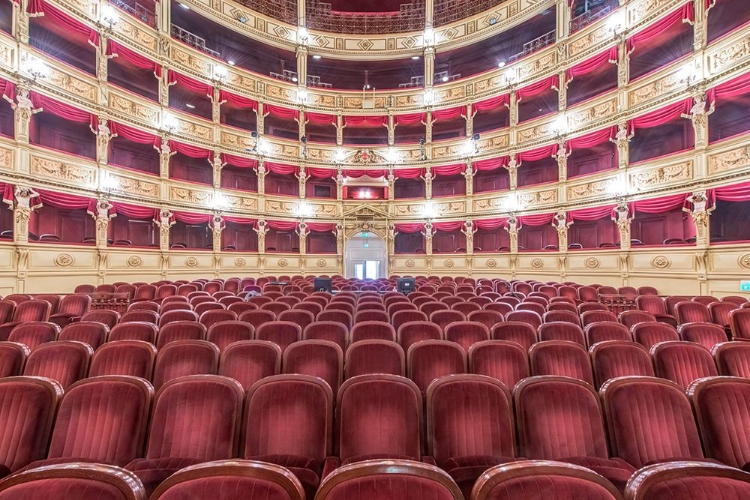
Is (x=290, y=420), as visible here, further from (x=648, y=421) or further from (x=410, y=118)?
(x=410, y=118)

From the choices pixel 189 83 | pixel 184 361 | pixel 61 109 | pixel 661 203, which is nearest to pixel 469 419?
pixel 184 361

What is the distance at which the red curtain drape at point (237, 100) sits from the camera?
13.4 meters

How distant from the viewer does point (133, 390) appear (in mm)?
2061

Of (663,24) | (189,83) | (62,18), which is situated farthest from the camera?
(189,83)

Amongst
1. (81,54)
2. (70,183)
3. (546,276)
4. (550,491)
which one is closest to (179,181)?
(70,183)

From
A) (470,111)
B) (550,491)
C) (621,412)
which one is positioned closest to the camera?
(550,491)

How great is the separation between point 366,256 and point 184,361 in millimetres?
13037

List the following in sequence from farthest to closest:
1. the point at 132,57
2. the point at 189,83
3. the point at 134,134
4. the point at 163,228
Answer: the point at 189,83, the point at 163,228, the point at 134,134, the point at 132,57

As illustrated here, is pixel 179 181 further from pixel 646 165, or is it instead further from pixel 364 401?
pixel 646 165

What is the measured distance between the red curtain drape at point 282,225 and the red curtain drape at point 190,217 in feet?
7.70

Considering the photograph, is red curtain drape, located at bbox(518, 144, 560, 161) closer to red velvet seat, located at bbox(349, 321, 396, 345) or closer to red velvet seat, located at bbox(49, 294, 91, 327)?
red velvet seat, located at bbox(349, 321, 396, 345)

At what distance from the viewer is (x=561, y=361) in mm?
2945

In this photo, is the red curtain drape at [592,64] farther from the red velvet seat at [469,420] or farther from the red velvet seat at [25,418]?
the red velvet seat at [25,418]

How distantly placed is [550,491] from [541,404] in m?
1.07
